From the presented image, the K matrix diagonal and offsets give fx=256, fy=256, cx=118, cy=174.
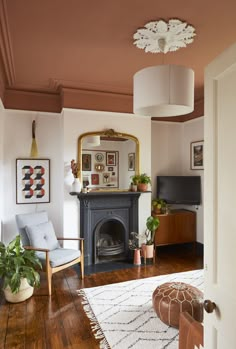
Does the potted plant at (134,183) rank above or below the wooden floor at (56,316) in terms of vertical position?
above

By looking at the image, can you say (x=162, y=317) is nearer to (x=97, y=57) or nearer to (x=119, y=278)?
(x=119, y=278)

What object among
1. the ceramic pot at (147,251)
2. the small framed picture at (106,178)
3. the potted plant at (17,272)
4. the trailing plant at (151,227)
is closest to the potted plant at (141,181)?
the small framed picture at (106,178)

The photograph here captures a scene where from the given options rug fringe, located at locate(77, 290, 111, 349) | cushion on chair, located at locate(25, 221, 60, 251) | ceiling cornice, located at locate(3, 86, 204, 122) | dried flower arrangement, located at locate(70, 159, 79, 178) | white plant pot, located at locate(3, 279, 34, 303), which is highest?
ceiling cornice, located at locate(3, 86, 204, 122)

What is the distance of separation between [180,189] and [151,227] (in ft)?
3.16

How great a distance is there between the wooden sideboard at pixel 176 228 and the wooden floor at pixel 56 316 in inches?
29.3

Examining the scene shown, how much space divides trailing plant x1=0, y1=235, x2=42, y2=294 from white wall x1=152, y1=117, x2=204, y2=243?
266 centimetres

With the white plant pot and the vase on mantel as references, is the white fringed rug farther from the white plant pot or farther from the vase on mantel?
A: the vase on mantel

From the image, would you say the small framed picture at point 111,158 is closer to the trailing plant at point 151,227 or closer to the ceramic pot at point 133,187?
the ceramic pot at point 133,187

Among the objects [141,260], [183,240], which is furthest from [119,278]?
[183,240]

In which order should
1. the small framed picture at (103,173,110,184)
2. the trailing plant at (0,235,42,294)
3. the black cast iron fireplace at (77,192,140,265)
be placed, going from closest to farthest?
the trailing plant at (0,235,42,294) < the black cast iron fireplace at (77,192,140,265) < the small framed picture at (103,173,110,184)

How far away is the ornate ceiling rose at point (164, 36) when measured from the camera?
222cm

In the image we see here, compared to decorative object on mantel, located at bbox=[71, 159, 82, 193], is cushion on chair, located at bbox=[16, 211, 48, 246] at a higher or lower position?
lower

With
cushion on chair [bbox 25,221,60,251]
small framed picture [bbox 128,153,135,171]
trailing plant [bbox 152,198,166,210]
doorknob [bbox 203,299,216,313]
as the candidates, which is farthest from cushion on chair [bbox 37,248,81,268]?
doorknob [bbox 203,299,216,313]

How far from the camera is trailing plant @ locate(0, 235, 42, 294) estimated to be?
2692 mm
